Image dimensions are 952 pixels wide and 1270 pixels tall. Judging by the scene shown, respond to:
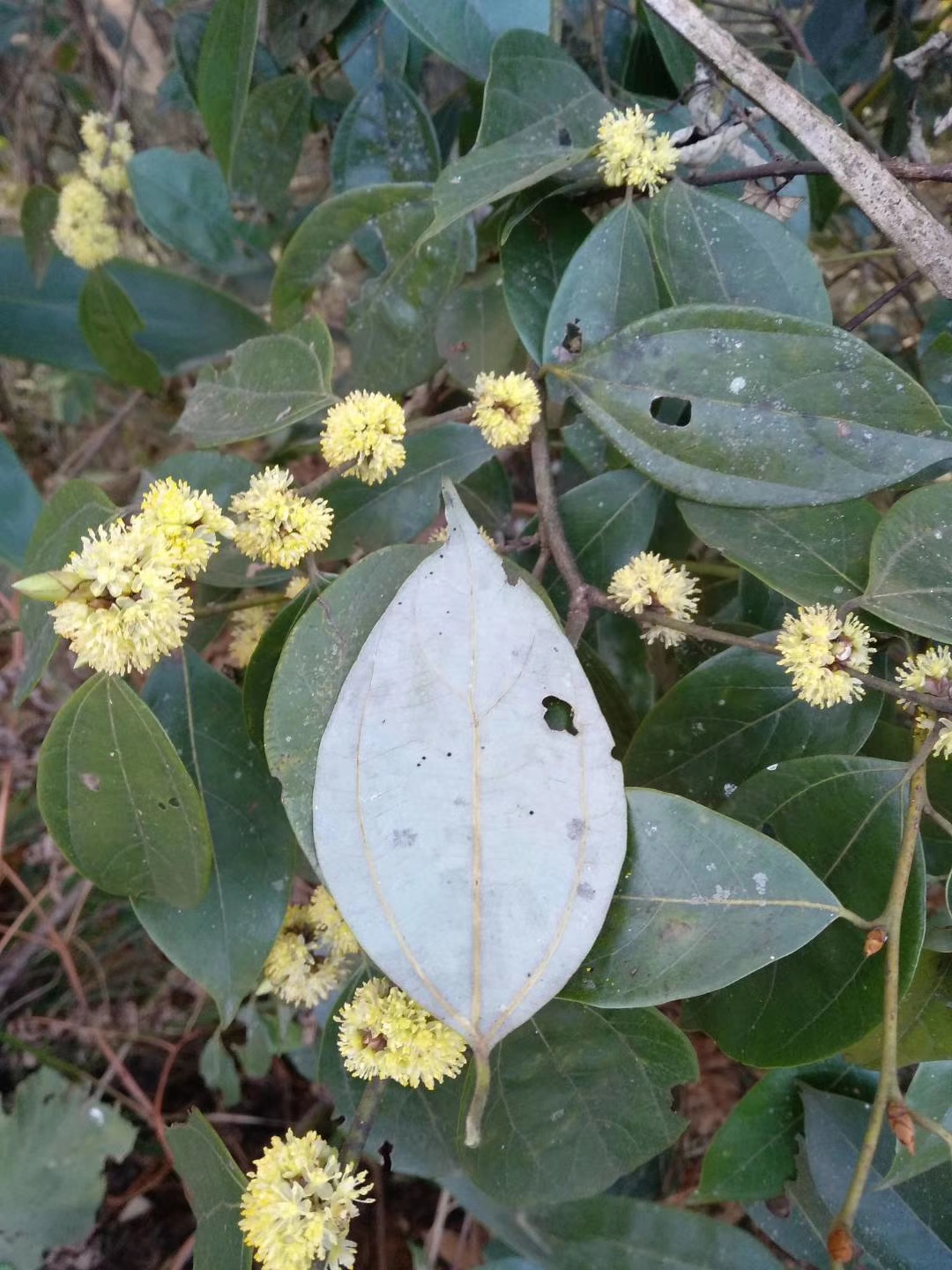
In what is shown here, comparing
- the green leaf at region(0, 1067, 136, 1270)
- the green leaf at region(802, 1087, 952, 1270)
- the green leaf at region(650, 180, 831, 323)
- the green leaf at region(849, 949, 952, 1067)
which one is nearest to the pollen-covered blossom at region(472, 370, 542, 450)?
the green leaf at region(650, 180, 831, 323)

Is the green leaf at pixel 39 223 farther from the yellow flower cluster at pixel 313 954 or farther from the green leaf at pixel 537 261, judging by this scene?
the yellow flower cluster at pixel 313 954

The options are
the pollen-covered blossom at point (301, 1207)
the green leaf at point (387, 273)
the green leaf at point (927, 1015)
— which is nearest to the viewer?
the pollen-covered blossom at point (301, 1207)

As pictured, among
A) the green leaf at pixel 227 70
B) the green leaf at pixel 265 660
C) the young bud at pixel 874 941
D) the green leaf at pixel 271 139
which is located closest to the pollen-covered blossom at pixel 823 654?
the young bud at pixel 874 941

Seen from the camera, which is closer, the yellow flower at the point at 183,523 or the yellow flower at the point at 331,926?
the yellow flower at the point at 183,523

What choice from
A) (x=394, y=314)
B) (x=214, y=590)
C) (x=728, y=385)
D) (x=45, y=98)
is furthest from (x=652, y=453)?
(x=45, y=98)

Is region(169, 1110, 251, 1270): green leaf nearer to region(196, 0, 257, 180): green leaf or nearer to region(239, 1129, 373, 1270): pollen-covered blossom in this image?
region(239, 1129, 373, 1270): pollen-covered blossom

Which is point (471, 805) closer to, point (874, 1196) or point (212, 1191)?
point (212, 1191)

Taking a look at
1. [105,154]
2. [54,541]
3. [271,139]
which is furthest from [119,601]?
[105,154]
